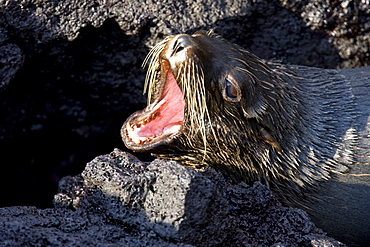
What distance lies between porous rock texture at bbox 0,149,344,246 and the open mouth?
58 cm

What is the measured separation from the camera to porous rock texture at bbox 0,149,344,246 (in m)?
3.56

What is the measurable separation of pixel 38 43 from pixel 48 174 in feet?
5.36

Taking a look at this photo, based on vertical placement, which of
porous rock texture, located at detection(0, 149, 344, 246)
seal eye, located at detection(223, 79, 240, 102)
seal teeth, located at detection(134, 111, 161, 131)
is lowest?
porous rock texture, located at detection(0, 149, 344, 246)

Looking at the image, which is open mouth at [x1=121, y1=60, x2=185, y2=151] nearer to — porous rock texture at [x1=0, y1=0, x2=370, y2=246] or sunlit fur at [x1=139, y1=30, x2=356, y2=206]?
sunlit fur at [x1=139, y1=30, x2=356, y2=206]

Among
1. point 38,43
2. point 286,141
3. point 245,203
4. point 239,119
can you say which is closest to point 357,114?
point 286,141

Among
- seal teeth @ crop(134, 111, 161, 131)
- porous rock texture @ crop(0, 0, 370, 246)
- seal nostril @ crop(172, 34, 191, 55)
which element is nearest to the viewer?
seal nostril @ crop(172, 34, 191, 55)

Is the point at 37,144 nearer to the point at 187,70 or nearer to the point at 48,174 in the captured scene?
the point at 48,174

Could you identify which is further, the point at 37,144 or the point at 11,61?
the point at 37,144

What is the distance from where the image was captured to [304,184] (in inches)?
188

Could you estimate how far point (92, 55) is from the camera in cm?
577

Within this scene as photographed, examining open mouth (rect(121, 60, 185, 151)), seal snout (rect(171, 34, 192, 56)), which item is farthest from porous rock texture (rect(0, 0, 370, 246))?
seal snout (rect(171, 34, 192, 56))

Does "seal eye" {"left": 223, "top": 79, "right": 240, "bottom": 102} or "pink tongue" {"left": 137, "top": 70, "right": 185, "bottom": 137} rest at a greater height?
"seal eye" {"left": 223, "top": 79, "right": 240, "bottom": 102}

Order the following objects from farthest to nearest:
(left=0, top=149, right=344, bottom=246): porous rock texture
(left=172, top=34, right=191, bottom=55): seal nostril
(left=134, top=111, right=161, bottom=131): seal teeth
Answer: (left=134, top=111, right=161, bottom=131): seal teeth → (left=172, top=34, right=191, bottom=55): seal nostril → (left=0, top=149, right=344, bottom=246): porous rock texture

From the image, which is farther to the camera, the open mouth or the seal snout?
the open mouth
